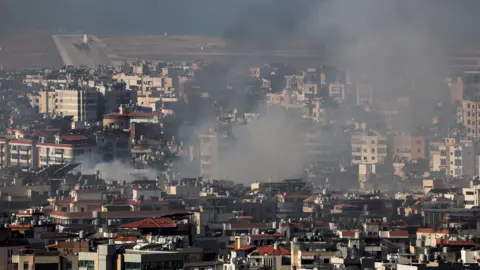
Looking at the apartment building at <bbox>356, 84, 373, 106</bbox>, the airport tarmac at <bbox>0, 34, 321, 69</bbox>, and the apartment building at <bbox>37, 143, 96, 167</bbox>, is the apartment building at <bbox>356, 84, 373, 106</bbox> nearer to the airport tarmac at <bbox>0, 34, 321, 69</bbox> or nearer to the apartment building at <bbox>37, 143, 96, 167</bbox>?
the airport tarmac at <bbox>0, 34, 321, 69</bbox>

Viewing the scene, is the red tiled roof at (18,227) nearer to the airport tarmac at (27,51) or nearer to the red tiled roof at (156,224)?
the red tiled roof at (156,224)

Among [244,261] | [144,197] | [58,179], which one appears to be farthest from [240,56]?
[244,261]

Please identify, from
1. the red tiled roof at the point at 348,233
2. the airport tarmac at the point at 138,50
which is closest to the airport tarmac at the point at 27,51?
the airport tarmac at the point at 138,50

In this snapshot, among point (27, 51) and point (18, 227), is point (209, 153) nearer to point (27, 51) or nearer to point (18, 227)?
point (27, 51)

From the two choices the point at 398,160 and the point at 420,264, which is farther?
the point at 398,160

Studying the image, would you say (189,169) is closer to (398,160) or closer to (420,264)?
(398,160)

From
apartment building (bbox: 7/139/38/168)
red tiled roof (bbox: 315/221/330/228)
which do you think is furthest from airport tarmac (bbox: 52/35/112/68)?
red tiled roof (bbox: 315/221/330/228)

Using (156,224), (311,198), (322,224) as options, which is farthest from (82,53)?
(156,224)
